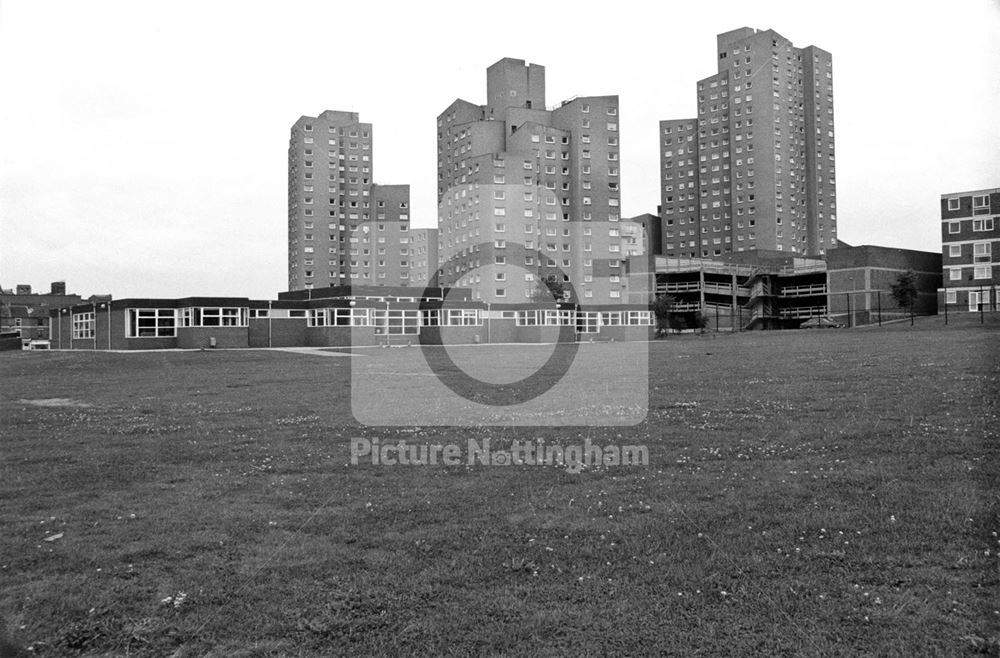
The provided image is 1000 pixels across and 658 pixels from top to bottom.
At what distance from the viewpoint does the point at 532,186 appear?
11569cm

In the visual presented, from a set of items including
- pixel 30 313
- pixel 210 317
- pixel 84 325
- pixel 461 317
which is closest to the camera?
pixel 210 317

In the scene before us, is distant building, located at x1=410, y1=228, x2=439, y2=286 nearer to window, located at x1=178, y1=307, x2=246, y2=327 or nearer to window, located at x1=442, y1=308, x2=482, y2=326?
window, located at x1=442, y1=308, x2=482, y2=326

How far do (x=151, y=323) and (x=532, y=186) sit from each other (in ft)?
219

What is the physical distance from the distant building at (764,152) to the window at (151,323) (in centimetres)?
11120

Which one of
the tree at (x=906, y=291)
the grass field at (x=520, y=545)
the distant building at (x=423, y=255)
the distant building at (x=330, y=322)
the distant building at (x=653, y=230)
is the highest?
the distant building at (x=653, y=230)

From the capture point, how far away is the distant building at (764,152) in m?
145

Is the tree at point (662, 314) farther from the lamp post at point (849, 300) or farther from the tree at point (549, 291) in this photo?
the lamp post at point (849, 300)

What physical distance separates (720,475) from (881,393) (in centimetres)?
956

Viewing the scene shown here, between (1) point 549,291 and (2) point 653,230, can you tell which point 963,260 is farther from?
(2) point 653,230

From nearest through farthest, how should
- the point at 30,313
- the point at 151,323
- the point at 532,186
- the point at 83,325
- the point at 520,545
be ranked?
the point at 520,545, the point at 151,323, the point at 83,325, the point at 532,186, the point at 30,313

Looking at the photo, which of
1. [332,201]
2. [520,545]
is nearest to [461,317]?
[520,545]

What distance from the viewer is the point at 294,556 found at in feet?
20.0

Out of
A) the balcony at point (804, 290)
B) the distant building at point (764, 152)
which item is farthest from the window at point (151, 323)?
the distant building at point (764, 152)

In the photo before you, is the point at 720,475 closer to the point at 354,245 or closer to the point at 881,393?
the point at 881,393
